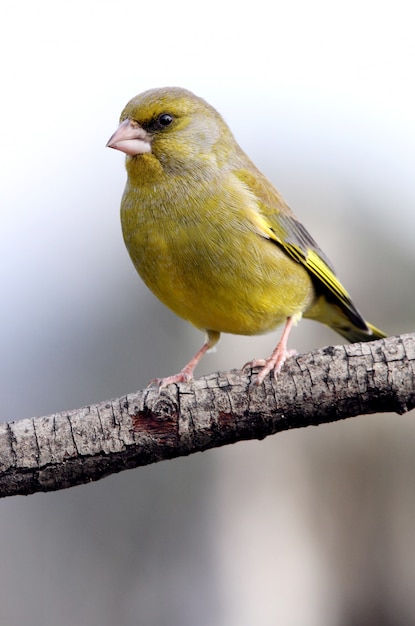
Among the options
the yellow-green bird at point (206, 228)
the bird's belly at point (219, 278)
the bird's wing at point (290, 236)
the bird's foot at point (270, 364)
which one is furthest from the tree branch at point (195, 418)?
the bird's wing at point (290, 236)

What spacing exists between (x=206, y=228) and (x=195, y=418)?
1232 mm

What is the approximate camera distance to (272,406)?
11.8 ft

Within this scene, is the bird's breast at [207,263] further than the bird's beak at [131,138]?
No

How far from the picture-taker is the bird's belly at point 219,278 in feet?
14.3

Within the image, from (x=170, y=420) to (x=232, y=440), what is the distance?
28 cm

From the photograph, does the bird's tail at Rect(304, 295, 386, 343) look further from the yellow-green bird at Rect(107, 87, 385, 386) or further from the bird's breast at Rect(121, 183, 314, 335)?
the bird's breast at Rect(121, 183, 314, 335)

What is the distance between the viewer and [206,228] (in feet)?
14.5

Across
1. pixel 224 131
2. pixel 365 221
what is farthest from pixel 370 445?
pixel 224 131

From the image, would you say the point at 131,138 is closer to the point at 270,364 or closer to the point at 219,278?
the point at 219,278

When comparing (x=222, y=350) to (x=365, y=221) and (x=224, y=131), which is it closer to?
(x=365, y=221)

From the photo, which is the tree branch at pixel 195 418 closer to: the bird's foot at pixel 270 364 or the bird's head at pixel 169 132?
the bird's foot at pixel 270 364

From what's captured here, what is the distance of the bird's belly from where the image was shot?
436 centimetres

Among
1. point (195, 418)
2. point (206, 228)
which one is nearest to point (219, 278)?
point (206, 228)

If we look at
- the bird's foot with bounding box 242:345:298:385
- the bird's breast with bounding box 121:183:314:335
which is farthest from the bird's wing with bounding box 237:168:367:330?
the bird's foot with bounding box 242:345:298:385
